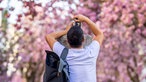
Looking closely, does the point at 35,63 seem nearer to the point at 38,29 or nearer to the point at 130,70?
the point at 38,29

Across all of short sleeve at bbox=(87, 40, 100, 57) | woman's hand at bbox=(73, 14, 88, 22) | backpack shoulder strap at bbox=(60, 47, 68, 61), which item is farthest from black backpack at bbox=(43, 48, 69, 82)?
woman's hand at bbox=(73, 14, 88, 22)

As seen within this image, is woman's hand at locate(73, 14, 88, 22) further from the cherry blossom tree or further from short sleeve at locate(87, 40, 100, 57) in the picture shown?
the cherry blossom tree

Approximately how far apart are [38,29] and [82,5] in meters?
1.80

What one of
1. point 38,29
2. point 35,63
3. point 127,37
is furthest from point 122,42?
point 35,63

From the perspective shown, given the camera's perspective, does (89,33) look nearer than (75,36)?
No

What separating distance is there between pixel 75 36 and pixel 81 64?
200mm

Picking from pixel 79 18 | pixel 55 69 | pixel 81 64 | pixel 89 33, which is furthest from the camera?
pixel 89 33

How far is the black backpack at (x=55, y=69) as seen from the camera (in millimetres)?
3184

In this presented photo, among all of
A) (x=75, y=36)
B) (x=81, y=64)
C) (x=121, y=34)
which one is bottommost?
(x=121, y=34)

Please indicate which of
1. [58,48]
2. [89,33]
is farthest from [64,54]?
[89,33]

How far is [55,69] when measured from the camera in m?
3.20

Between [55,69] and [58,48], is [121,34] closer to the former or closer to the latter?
[58,48]

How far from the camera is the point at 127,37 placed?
9.77m

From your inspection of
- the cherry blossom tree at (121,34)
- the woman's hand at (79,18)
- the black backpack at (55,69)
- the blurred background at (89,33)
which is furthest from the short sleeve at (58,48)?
the cherry blossom tree at (121,34)
